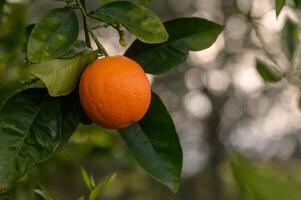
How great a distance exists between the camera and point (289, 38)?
68.1 inches

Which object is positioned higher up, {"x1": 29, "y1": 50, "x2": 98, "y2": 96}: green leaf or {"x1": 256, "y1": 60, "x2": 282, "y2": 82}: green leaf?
{"x1": 29, "y1": 50, "x2": 98, "y2": 96}: green leaf

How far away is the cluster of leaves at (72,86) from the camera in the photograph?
78 cm

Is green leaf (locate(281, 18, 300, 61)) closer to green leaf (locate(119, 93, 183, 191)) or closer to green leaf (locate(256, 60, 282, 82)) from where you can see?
green leaf (locate(256, 60, 282, 82))

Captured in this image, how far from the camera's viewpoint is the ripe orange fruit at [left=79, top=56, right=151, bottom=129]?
0.80 m

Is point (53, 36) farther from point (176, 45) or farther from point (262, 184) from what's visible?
point (262, 184)

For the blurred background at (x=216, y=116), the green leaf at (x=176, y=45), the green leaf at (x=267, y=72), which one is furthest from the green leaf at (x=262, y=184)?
the blurred background at (x=216, y=116)

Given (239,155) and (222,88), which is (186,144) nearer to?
(222,88)

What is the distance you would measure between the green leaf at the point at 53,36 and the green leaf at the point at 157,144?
18cm

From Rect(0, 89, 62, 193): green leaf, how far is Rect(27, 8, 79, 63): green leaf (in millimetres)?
57

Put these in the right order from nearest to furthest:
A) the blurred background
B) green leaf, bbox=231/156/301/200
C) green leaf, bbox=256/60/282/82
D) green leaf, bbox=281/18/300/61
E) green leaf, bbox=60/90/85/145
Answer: green leaf, bbox=231/156/301/200 < green leaf, bbox=60/90/85/145 < green leaf, bbox=256/60/282/82 < green leaf, bbox=281/18/300/61 < the blurred background

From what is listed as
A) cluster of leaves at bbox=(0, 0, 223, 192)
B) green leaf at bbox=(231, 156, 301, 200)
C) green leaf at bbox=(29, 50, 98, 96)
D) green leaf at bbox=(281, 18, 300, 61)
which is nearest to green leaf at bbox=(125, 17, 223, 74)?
cluster of leaves at bbox=(0, 0, 223, 192)

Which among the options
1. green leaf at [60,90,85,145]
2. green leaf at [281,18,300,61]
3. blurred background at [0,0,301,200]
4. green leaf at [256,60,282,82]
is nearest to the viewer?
green leaf at [60,90,85,145]

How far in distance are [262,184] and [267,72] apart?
1.34m

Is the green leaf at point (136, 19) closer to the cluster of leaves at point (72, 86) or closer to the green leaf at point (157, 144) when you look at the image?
the cluster of leaves at point (72, 86)
